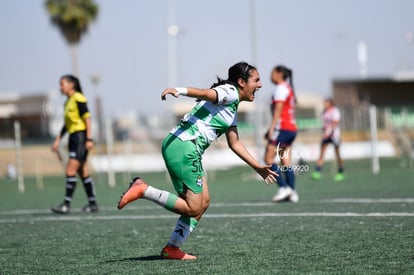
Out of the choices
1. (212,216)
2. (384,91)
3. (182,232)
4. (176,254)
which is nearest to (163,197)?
(182,232)

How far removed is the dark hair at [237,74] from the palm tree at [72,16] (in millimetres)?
46007

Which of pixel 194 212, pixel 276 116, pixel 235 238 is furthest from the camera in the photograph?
pixel 276 116

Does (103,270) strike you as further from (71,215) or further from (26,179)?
(26,179)

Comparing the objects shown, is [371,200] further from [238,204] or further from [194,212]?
[194,212]

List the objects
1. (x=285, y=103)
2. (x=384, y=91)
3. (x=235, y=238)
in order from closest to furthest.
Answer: (x=235, y=238) < (x=285, y=103) < (x=384, y=91)

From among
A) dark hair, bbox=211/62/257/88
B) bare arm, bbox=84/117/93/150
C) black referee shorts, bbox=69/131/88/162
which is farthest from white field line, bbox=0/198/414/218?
dark hair, bbox=211/62/257/88

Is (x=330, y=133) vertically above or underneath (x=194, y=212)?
underneath

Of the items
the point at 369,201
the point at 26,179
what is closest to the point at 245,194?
the point at 369,201

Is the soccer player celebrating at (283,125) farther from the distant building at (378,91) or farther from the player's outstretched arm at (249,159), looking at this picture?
the distant building at (378,91)

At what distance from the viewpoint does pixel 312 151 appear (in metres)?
36.0

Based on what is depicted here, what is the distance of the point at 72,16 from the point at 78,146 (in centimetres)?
4124

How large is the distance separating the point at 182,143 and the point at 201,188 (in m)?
0.44

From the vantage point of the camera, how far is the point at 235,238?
898cm

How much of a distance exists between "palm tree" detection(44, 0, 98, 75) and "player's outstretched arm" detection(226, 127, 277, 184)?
46.0 meters
